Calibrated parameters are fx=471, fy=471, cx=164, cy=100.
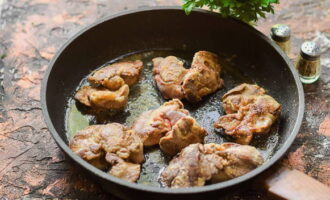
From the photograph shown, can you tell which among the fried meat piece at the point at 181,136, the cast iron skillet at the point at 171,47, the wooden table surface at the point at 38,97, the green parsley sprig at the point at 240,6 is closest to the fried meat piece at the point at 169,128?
the fried meat piece at the point at 181,136

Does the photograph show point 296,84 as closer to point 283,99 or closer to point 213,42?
point 283,99

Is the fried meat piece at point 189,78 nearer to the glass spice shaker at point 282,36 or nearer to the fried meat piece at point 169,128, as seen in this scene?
the fried meat piece at point 169,128

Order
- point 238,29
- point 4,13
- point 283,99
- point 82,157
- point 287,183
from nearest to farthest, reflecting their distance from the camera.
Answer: point 287,183
point 82,157
point 283,99
point 238,29
point 4,13

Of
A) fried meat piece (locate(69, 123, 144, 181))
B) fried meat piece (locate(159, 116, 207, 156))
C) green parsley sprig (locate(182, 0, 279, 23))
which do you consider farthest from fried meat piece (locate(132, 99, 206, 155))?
green parsley sprig (locate(182, 0, 279, 23))

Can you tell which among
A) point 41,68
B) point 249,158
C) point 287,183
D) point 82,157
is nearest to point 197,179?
point 249,158

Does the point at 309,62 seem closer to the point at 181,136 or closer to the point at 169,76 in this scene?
the point at 169,76

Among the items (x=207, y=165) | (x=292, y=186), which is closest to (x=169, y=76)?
(x=207, y=165)

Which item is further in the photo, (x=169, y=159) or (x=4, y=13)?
(x=4, y=13)
